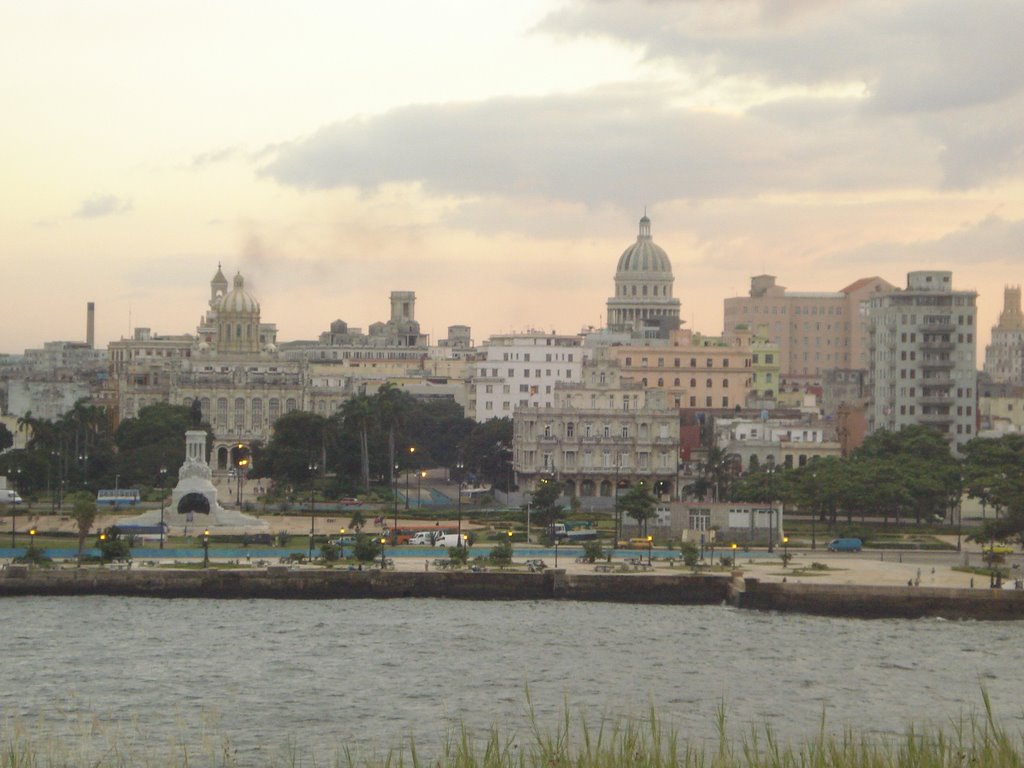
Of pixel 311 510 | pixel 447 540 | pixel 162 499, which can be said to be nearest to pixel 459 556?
pixel 447 540

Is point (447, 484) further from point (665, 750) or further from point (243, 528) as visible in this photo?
point (665, 750)

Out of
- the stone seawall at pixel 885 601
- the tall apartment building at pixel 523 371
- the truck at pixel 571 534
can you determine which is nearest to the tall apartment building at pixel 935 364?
the tall apartment building at pixel 523 371

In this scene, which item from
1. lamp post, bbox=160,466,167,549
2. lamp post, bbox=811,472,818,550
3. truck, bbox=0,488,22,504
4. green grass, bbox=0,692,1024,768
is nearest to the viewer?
green grass, bbox=0,692,1024,768

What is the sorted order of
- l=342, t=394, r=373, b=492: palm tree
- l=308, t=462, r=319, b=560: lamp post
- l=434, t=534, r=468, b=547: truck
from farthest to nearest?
l=342, t=394, r=373, b=492: palm tree < l=434, t=534, r=468, b=547: truck < l=308, t=462, r=319, b=560: lamp post

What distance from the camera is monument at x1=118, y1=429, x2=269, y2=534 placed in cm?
12419

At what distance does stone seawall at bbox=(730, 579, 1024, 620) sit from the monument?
3786 cm

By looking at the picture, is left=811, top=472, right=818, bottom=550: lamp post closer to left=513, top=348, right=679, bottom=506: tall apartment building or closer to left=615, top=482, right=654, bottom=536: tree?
left=615, top=482, right=654, bottom=536: tree

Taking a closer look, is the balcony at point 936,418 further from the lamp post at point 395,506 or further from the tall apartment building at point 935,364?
the lamp post at point 395,506

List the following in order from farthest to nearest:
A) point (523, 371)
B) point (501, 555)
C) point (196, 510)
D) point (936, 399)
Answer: point (523, 371)
point (936, 399)
point (196, 510)
point (501, 555)

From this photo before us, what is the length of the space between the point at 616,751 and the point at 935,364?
120592 mm

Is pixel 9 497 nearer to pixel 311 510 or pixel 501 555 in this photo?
pixel 311 510

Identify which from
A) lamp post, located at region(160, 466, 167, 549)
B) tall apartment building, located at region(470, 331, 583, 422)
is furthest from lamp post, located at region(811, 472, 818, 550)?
tall apartment building, located at region(470, 331, 583, 422)

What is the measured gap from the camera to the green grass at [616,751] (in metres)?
44.4

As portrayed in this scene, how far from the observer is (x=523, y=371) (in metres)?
195
